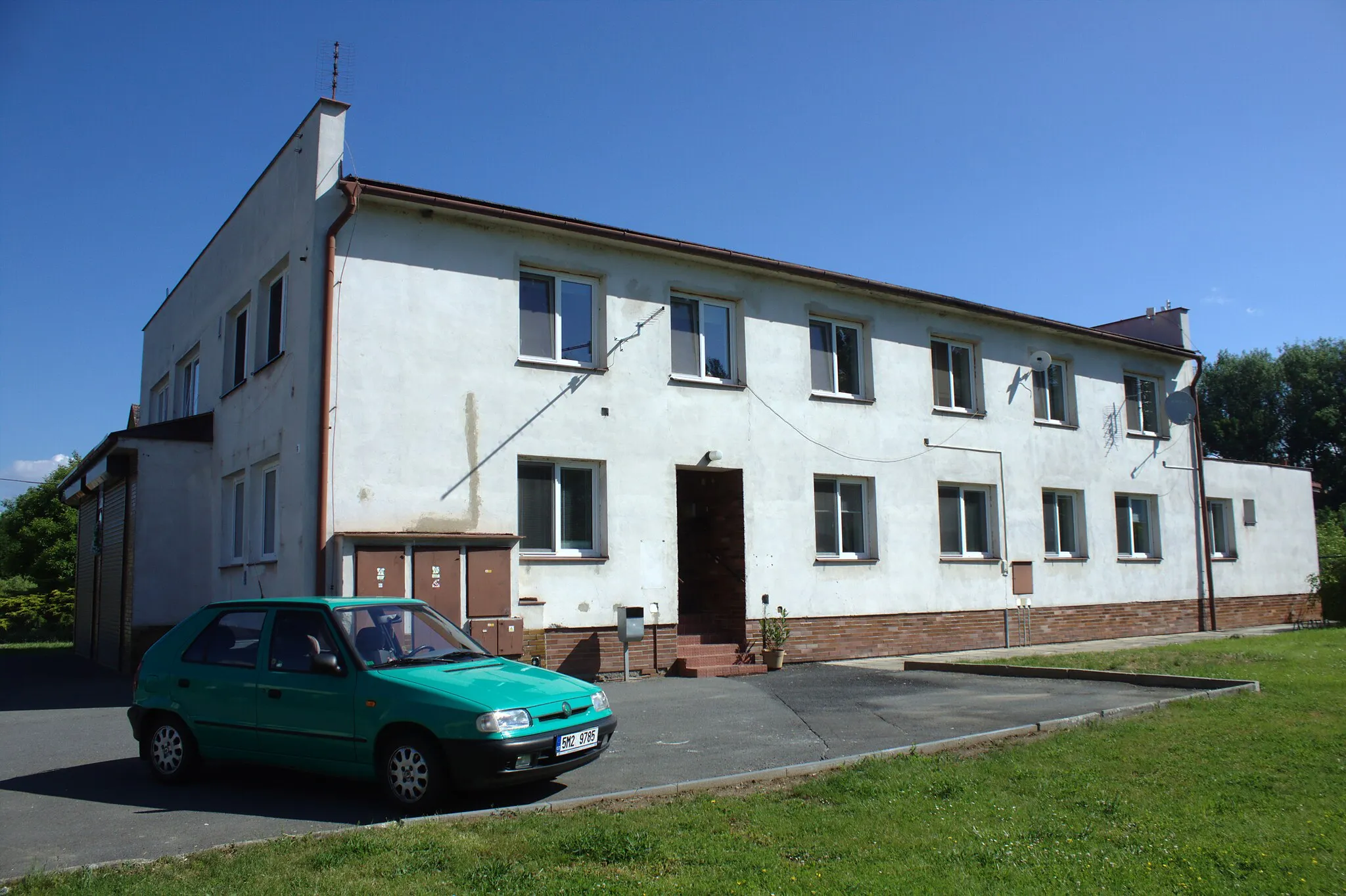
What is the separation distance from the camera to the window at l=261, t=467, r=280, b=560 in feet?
48.5

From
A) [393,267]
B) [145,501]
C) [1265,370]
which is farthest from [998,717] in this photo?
[1265,370]

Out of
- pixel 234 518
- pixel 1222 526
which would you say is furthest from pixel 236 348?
pixel 1222 526

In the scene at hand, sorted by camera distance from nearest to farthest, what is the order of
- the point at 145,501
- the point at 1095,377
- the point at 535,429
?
the point at 535,429
the point at 145,501
the point at 1095,377

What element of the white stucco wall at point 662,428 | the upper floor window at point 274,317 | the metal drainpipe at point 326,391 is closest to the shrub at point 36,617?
the upper floor window at point 274,317

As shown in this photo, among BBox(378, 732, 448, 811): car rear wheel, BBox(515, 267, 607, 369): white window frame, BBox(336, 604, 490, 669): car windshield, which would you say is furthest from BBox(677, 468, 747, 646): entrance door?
BBox(378, 732, 448, 811): car rear wheel

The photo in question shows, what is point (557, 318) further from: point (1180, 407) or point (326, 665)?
point (1180, 407)

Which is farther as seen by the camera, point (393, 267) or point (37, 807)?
point (393, 267)

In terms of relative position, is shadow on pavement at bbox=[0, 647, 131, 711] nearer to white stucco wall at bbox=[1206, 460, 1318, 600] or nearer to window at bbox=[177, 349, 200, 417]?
window at bbox=[177, 349, 200, 417]

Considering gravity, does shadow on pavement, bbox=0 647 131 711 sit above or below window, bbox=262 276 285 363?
below

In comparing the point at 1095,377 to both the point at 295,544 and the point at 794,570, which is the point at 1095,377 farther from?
the point at 295,544

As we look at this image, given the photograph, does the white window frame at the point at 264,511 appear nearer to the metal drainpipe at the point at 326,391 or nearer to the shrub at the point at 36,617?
the metal drainpipe at the point at 326,391

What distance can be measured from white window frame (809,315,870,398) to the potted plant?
4.08 m

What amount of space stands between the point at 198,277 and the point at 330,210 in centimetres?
739

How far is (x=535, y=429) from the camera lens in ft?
48.2
